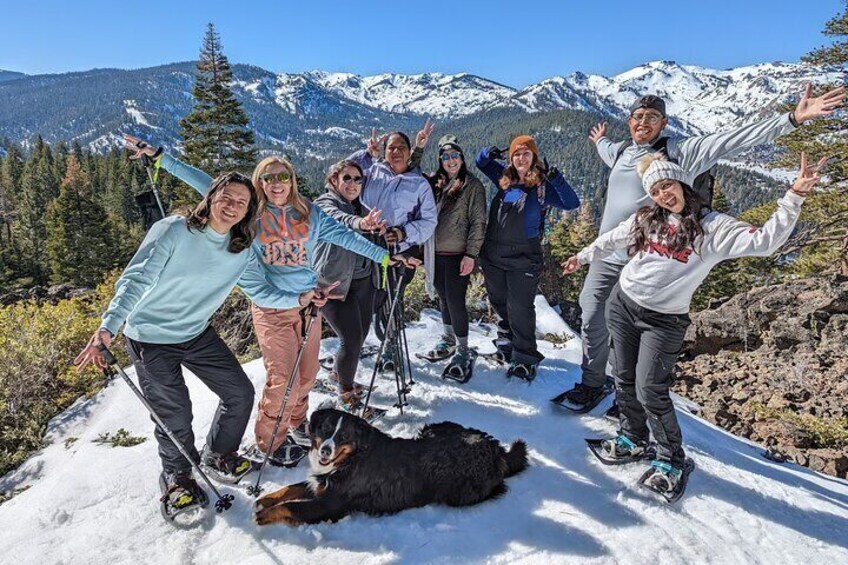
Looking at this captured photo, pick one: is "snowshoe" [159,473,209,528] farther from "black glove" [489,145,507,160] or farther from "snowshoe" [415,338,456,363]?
"black glove" [489,145,507,160]

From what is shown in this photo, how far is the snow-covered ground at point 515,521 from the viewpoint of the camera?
290cm

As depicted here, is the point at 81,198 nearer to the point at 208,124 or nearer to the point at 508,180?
the point at 208,124

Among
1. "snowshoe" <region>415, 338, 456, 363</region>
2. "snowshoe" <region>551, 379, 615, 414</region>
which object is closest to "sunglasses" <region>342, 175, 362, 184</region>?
"snowshoe" <region>415, 338, 456, 363</region>

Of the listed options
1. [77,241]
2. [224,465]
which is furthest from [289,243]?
[77,241]

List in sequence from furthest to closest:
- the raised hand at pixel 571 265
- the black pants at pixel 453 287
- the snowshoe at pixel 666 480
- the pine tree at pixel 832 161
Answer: the pine tree at pixel 832 161, the black pants at pixel 453 287, the raised hand at pixel 571 265, the snowshoe at pixel 666 480

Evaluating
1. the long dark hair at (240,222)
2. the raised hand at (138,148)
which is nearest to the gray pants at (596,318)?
the long dark hair at (240,222)

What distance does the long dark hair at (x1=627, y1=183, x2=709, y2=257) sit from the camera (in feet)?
10.5

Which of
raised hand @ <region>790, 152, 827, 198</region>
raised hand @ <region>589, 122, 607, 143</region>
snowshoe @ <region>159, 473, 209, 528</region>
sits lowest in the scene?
snowshoe @ <region>159, 473, 209, 528</region>

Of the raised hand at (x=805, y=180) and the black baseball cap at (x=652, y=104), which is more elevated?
the black baseball cap at (x=652, y=104)

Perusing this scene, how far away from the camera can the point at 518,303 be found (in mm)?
5121

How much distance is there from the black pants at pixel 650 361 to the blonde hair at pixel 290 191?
273 cm

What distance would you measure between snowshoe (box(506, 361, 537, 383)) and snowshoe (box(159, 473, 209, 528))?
3.49m

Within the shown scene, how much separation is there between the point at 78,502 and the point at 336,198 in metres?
3.34

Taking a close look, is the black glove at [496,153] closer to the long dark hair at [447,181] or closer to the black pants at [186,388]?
the long dark hair at [447,181]
